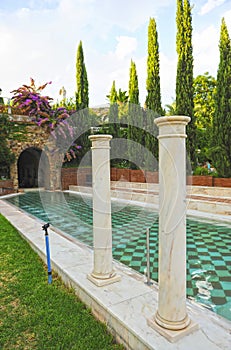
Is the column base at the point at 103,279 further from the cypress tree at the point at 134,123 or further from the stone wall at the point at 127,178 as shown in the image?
the cypress tree at the point at 134,123

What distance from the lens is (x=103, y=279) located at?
3.06 metres

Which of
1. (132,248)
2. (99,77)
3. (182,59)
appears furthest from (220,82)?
(99,77)

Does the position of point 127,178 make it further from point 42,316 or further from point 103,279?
point 42,316

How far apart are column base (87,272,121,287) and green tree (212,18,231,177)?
754cm

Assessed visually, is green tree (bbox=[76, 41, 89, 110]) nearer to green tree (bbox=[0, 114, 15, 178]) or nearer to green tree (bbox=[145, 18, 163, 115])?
green tree (bbox=[0, 114, 15, 178])

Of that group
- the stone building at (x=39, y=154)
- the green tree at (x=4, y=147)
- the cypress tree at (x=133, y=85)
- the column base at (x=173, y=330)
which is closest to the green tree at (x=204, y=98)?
the cypress tree at (x=133, y=85)

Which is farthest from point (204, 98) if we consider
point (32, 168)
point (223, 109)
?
point (32, 168)

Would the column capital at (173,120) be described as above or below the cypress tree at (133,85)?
below

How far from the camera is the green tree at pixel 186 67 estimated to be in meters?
11.0

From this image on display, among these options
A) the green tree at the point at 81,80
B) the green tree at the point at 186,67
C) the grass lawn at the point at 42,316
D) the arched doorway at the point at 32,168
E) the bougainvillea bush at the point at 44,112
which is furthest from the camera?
the arched doorway at the point at 32,168

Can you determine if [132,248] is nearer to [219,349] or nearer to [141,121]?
[219,349]

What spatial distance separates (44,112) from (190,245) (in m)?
13.5

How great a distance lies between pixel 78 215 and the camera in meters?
8.86

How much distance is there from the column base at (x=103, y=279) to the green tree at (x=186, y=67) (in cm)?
863
